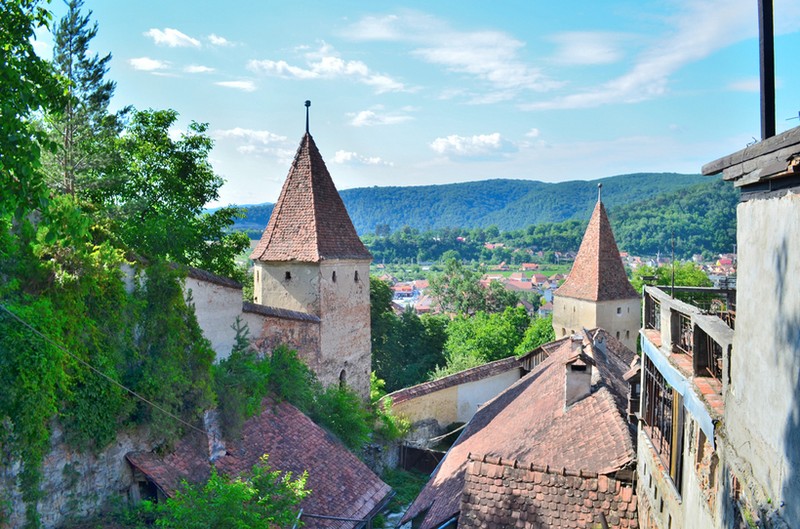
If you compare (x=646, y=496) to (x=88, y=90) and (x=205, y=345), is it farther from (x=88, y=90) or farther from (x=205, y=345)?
(x=88, y=90)

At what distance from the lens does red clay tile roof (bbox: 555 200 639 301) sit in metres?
29.4

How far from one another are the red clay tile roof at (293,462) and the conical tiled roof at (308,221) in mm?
5101

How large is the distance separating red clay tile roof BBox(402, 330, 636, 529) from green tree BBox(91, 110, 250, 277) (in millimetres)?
9226

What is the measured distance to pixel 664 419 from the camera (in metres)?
7.36

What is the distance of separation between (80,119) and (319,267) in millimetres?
10485

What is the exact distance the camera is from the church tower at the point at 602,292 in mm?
29312

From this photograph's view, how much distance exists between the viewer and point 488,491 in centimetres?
952

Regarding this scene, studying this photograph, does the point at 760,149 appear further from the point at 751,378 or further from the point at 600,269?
the point at 600,269

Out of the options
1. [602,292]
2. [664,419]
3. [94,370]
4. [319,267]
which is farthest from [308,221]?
[602,292]

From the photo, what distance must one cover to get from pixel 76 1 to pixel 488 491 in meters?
21.9

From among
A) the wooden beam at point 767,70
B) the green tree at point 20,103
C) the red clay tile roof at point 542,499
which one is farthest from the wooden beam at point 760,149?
the green tree at point 20,103

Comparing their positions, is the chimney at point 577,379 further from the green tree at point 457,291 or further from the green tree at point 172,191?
the green tree at point 457,291

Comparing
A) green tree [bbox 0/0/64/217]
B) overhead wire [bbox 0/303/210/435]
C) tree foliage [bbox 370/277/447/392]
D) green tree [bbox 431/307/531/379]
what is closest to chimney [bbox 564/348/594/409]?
overhead wire [bbox 0/303/210/435]

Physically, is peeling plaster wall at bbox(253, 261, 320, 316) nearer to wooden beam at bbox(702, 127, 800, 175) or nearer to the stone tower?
the stone tower
